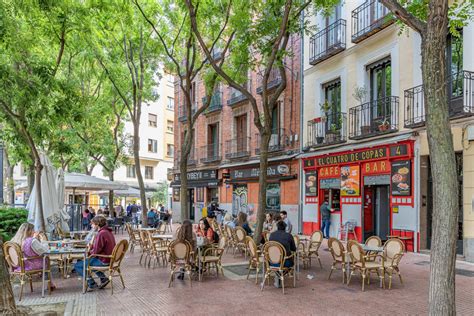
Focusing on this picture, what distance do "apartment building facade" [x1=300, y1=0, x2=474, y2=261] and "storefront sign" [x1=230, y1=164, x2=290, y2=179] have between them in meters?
1.18

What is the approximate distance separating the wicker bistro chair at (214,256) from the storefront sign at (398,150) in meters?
6.95

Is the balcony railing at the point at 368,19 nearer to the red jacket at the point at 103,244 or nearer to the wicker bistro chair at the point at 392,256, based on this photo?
the wicker bistro chair at the point at 392,256

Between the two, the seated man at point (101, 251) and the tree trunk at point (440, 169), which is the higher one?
the tree trunk at point (440, 169)

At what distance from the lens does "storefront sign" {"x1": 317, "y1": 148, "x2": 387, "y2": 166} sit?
13.7 meters

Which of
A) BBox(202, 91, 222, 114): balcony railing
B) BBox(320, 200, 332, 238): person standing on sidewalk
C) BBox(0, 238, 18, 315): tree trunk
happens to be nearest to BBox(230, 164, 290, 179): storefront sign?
BBox(320, 200, 332, 238): person standing on sidewalk

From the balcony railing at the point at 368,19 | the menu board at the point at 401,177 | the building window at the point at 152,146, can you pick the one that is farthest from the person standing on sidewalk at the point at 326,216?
the building window at the point at 152,146

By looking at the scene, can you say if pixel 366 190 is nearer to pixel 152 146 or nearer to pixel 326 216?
pixel 326 216

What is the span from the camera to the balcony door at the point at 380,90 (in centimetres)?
1381

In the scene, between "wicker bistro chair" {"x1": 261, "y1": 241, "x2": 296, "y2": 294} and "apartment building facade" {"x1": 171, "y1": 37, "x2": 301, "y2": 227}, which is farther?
"apartment building facade" {"x1": 171, "y1": 37, "x2": 301, "y2": 227}

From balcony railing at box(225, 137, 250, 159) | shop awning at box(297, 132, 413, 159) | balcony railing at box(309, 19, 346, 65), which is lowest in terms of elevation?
shop awning at box(297, 132, 413, 159)

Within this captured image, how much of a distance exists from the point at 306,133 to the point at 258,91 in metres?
3.91

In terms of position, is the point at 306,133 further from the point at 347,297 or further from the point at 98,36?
the point at 347,297

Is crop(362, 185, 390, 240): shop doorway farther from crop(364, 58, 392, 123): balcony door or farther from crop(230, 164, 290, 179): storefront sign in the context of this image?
crop(230, 164, 290, 179): storefront sign

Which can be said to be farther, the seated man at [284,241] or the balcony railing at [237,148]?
the balcony railing at [237,148]
